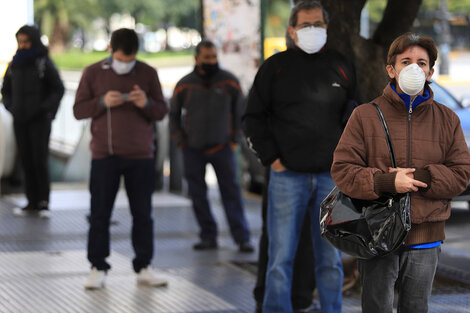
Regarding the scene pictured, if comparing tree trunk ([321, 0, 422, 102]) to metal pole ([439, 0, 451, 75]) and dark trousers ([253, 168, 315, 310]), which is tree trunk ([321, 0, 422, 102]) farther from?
metal pole ([439, 0, 451, 75])

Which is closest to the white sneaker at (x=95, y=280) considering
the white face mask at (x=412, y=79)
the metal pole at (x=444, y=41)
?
the white face mask at (x=412, y=79)

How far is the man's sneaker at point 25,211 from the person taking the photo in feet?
33.8

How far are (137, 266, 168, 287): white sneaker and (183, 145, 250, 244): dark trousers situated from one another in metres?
1.67

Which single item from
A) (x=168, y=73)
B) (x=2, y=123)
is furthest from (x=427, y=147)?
(x=168, y=73)

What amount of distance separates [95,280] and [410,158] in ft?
11.5

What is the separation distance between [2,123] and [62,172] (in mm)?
2844

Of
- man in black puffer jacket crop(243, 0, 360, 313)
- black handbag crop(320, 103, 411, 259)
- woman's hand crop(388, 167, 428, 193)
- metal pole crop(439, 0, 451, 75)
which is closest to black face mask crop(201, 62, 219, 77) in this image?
man in black puffer jacket crop(243, 0, 360, 313)

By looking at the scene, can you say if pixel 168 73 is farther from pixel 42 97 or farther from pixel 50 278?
pixel 50 278

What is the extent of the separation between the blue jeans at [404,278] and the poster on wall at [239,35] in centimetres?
679

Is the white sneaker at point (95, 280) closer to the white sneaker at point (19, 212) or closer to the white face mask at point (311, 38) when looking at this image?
the white face mask at point (311, 38)

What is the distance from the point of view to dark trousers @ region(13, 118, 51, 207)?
33.8 feet

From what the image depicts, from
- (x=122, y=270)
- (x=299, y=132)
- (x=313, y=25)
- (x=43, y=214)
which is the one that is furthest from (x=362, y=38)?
(x=43, y=214)

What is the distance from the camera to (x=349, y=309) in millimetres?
6344

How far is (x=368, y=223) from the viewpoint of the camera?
4.03 meters
